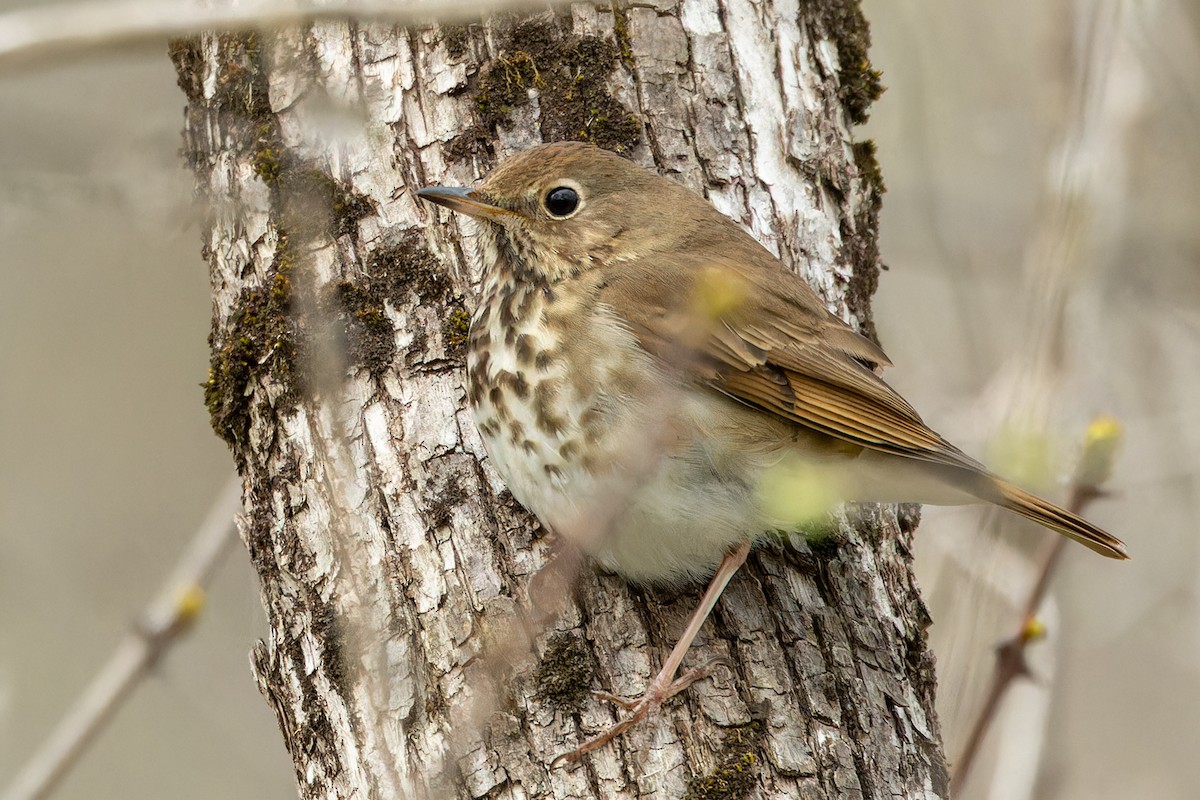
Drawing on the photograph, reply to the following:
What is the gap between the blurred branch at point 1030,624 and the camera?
9.96 feet

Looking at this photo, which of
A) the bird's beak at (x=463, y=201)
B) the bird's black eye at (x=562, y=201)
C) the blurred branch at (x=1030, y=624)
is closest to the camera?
the blurred branch at (x=1030, y=624)

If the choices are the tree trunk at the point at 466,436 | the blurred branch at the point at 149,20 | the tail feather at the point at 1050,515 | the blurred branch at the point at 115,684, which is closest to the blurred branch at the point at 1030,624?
the tail feather at the point at 1050,515

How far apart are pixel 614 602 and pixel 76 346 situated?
6061 millimetres

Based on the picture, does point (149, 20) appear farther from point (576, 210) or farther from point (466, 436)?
point (576, 210)

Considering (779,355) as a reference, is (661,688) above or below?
below

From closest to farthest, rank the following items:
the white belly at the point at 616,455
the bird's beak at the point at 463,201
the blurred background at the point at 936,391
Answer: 1. the white belly at the point at 616,455
2. the bird's beak at the point at 463,201
3. the blurred background at the point at 936,391

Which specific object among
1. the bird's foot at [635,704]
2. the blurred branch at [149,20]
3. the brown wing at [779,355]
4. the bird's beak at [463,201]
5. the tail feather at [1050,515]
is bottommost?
the bird's foot at [635,704]

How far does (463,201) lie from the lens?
11.6 ft

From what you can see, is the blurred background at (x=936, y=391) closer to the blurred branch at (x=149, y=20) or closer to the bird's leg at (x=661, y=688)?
the bird's leg at (x=661, y=688)

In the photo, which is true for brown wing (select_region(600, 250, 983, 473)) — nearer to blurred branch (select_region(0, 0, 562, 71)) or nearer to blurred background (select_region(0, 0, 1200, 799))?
blurred background (select_region(0, 0, 1200, 799))

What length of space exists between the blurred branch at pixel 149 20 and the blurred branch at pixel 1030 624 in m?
1.84

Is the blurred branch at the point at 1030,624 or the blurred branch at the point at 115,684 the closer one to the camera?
the blurred branch at the point at 1030,624

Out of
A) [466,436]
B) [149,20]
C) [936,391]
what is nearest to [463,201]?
[466,436]

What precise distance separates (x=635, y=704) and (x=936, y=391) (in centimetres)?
360
